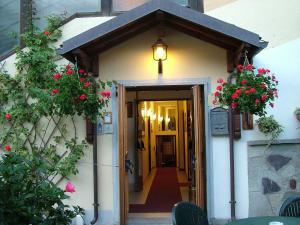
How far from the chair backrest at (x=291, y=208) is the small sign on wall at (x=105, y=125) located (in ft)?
9.36

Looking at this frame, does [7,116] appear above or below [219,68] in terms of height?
below

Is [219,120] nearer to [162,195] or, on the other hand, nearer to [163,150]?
[162,195]

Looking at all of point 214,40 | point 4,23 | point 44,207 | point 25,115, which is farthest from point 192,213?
point 4,23

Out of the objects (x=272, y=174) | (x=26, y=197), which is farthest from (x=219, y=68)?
(x=26, y=197)

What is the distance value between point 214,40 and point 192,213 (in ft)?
9.63

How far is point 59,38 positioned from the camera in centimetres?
655

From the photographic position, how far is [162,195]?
29.2 feet

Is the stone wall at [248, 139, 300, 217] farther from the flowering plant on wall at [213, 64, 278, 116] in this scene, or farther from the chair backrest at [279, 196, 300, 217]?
the chair backrest at [279, 196, 300, 217]

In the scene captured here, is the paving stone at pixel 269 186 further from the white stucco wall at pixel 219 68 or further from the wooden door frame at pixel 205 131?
the wooden door frame at pixel 205 131

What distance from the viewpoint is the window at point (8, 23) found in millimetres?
6850

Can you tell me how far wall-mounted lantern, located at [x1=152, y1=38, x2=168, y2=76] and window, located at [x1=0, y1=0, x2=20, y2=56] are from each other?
7.36 ft

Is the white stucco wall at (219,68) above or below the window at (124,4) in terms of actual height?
below

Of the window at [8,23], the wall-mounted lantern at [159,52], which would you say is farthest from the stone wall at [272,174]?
the window at [8,23]

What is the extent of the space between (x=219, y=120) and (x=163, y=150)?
31.1 feet
